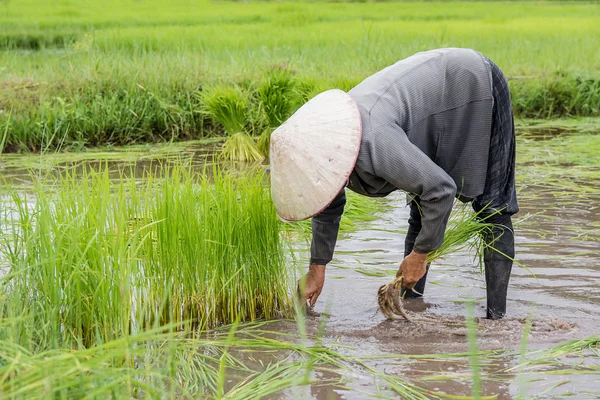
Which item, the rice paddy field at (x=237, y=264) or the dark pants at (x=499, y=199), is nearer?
the rice paddy field at (x=237, y=264)

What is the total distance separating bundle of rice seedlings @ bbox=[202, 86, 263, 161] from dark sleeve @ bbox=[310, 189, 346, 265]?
4.16m

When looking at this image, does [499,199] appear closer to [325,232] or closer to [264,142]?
[325,232]

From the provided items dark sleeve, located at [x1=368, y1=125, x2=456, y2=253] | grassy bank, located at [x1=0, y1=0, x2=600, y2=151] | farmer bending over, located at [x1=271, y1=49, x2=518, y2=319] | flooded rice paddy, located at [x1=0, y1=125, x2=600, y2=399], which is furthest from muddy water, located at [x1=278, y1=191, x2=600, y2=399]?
grassy bank, located at [x1=0, y1=0, x2=600, y2=151]

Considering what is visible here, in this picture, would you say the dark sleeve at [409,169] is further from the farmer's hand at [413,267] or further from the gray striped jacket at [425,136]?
the farmer's hand at [413,267]

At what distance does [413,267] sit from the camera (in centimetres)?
291

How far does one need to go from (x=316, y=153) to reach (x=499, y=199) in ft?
2.87

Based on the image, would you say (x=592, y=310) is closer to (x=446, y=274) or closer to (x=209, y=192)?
(x=446, y=274)

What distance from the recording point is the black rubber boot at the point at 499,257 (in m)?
3.14

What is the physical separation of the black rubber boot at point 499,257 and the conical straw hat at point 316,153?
2.73ft

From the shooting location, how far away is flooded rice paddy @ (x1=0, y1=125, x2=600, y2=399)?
8.60 feet

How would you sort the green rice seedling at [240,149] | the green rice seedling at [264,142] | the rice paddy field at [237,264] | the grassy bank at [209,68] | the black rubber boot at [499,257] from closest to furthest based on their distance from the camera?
the rice paddy field at [237,264] < the black rubber boot at [499,257] < the green rice seedling at [240,149] < the green rice seedling at [264,142] < the grassy bank at [209,68]

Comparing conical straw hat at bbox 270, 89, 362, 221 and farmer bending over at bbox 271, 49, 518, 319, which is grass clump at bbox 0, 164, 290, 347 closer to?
farmer bending over at bbox 271, 49, 518, 319

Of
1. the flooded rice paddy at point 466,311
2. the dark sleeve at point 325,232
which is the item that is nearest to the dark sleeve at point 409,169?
the dark sleeve at point 325,232

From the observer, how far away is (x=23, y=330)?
2377 mm
